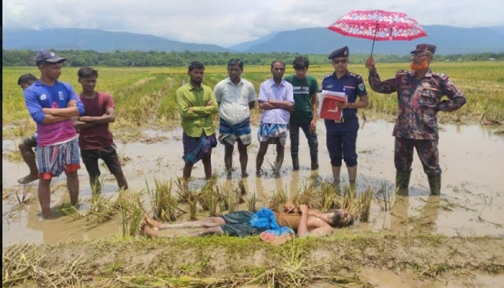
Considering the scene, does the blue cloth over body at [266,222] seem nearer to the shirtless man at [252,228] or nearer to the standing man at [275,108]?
the shirtless man at [252,228]

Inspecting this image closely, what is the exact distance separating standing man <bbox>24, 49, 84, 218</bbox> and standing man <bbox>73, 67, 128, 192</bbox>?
1.24 feet

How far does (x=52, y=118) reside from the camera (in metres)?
4.03

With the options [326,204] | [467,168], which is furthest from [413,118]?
[467,168]

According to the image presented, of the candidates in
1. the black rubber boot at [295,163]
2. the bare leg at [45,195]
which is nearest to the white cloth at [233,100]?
the black rubber boot at [295,163]

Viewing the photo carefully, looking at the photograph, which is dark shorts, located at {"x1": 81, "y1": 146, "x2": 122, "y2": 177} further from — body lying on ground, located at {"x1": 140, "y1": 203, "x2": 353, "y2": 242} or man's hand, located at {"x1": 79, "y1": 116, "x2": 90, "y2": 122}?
body lying on ground, located at {"x1": 140, "y1": 203, "x2": 353, "y2": 242}

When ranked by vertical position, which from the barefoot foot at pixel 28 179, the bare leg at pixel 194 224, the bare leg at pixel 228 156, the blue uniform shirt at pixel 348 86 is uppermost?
the blue uniform shirt at pixel 348 86

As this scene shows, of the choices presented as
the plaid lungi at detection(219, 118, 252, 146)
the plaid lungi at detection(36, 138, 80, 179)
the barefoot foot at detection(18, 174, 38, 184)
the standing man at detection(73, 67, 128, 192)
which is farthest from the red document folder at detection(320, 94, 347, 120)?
the barefoot foot at detection(18, 174, 38, 184)

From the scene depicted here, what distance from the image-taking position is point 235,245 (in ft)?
10.9

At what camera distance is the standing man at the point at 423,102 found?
4809 millimetres

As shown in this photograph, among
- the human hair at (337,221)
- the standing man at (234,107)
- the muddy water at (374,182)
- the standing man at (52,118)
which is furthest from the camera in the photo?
the standing man at (234,107)

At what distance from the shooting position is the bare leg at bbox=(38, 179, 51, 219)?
4309mm

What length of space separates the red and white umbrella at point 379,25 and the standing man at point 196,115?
1.79m

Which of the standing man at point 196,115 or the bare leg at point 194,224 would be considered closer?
the bare leg at point 194,224

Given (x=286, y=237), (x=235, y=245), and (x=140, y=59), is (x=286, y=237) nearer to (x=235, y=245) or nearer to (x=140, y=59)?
(x=235, y=245)
